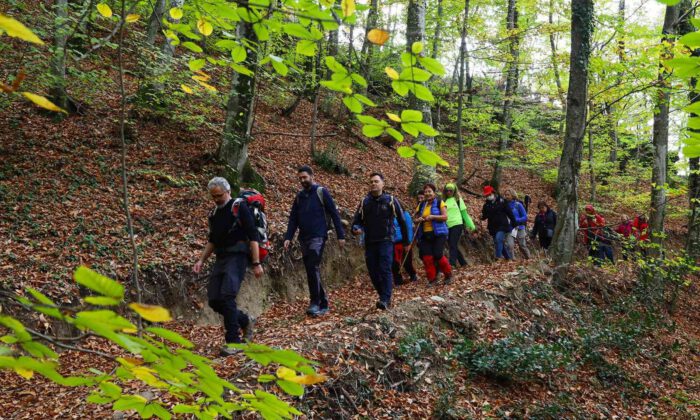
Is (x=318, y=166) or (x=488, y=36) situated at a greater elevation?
(x=488, y=36)

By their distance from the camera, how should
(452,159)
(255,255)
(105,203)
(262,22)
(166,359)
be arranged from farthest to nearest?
(452,159) < (105,203) < (255,255) < (262,22) < (166,359)

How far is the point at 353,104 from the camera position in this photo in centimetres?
157

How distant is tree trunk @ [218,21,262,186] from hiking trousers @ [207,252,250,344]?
14.3ft

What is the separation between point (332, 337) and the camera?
521 centimetres

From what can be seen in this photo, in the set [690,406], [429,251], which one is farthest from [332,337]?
[690,406]

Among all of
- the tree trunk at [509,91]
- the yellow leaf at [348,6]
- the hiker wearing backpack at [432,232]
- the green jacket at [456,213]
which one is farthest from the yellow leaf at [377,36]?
the tree trunk at [509,91]

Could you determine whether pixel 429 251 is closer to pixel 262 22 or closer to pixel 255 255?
pixel 255 255

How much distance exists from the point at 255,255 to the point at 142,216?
3750 mm

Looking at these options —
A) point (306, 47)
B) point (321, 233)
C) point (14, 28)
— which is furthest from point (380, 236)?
point (14, 28)

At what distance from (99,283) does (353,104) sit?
1.00 m

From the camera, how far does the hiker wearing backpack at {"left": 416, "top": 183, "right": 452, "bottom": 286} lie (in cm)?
812

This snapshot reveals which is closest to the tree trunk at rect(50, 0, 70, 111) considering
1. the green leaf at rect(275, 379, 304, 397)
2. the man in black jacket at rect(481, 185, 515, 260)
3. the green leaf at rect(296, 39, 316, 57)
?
the green leaf at rect(296, 39, 316, 57)

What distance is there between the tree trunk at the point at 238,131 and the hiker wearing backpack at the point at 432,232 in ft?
12.9

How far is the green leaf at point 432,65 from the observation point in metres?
1.35
